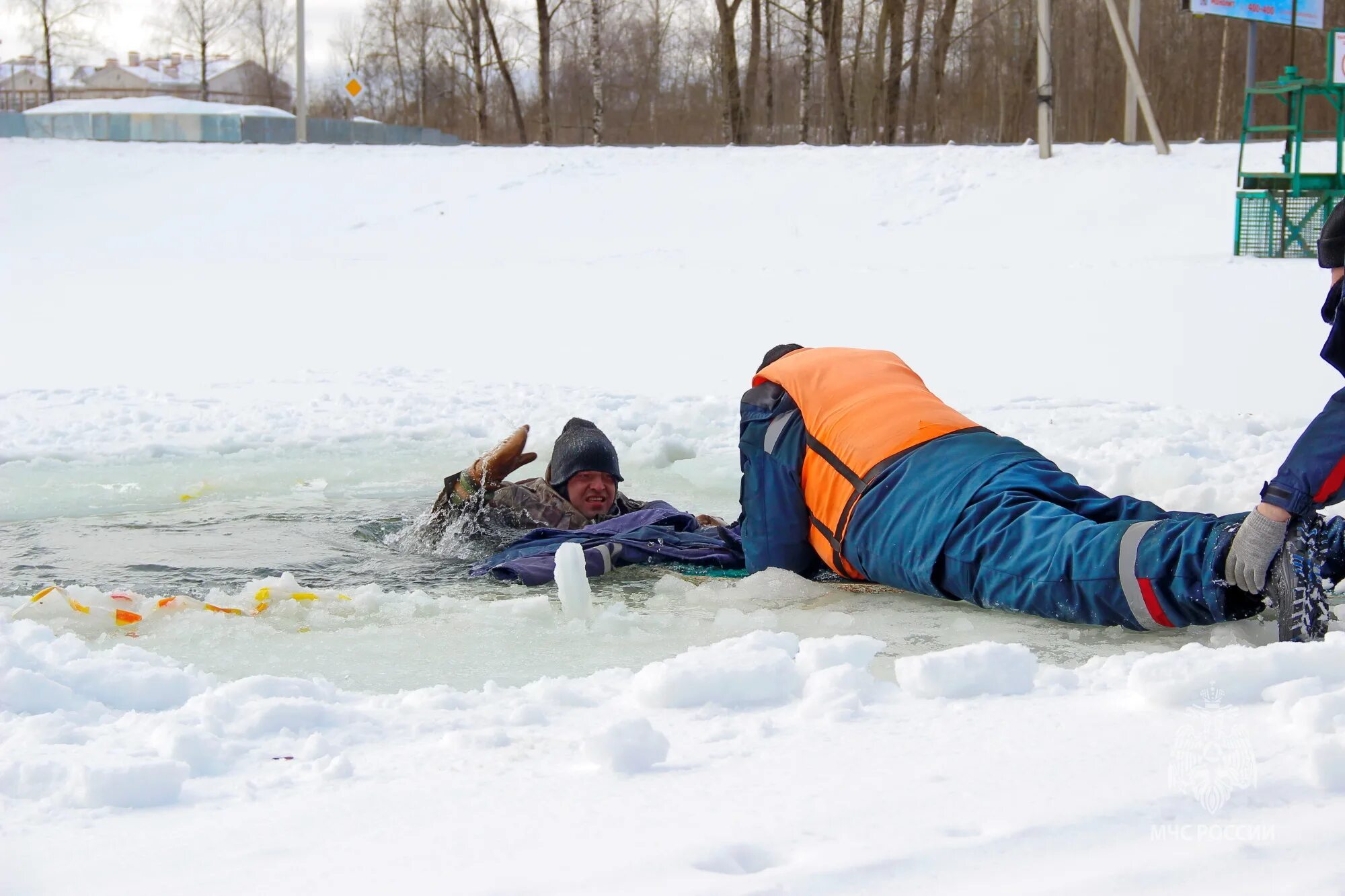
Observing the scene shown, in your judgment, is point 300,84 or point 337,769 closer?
point 337,769

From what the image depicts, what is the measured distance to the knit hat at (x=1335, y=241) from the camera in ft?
8.74

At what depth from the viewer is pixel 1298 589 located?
2650 mm

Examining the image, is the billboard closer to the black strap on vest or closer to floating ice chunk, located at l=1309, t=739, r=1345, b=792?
the black strap on vest

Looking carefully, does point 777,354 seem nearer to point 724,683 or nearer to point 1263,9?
point 724,683

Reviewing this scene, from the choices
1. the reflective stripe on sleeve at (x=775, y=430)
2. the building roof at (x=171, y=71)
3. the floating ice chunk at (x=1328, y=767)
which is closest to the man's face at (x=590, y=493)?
the reflective stripe on sleeve at (x=775, y=430)

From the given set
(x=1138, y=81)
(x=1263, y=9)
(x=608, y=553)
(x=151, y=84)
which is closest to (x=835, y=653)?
(x=608, y=553)

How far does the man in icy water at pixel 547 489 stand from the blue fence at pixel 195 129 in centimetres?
1867

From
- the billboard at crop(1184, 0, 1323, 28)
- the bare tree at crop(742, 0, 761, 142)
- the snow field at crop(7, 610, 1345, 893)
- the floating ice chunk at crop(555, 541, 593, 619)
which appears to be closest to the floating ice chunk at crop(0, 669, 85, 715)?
the snow field at crop(7, 610, 1345, 893)

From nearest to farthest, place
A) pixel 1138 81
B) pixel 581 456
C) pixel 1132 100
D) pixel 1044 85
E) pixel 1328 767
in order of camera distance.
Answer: pixel 1328 767 < pixel 581 456 < pixel 1044 85 < pixel 1138 81 < pixel 1132 100

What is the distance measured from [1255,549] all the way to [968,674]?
73cm

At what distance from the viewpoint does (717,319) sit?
10297 millimetres

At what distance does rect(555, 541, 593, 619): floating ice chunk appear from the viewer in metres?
3.37

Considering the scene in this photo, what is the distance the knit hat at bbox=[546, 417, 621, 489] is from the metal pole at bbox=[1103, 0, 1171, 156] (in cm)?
1265

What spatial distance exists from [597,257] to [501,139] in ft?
93.7
